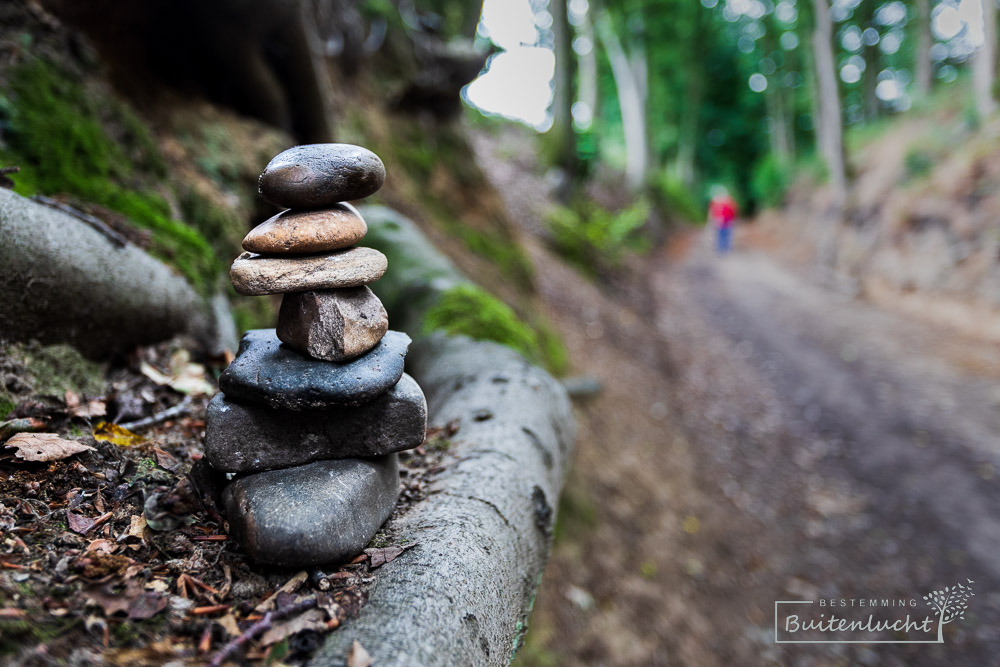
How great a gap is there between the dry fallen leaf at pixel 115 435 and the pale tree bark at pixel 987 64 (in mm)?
15114

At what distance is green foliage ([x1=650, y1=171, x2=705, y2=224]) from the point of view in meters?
22.3

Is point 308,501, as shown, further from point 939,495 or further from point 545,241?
point 545,241

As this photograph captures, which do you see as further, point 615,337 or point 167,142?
point 615,337

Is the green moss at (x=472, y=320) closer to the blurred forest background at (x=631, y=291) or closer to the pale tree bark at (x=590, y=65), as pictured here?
the blurred forest background at (x=631, y=291)

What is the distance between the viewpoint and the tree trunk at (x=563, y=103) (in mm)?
12273

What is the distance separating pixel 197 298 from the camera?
3.04 meters

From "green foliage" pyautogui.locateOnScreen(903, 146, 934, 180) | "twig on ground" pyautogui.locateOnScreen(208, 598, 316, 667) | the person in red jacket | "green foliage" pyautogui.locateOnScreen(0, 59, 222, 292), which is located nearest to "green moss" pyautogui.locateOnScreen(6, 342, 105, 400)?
"green foliage" pyautogui.locateOnScreen(0, 59, 222, 292)

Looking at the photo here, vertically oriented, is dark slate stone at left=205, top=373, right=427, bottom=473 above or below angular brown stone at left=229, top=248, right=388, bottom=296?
below

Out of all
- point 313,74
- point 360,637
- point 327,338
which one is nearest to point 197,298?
point 327,338

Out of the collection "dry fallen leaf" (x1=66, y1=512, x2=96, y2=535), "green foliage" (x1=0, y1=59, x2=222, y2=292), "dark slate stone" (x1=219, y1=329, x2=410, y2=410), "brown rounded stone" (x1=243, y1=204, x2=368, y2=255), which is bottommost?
"dry fallen leaf" (x1=66, y1=512, x2=96, y2=535)

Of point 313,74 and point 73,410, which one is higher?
point 313,74

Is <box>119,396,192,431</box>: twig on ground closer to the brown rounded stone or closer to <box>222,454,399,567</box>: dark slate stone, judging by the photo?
<box>222,454,399,567</box>: dark slate stone

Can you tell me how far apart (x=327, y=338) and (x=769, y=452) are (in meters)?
6.67

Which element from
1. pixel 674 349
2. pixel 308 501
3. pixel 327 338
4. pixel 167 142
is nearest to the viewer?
pixel 308 501
